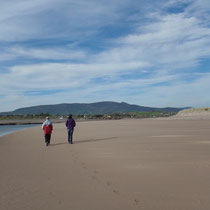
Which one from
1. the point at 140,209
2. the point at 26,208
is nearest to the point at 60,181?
the point at 26,208

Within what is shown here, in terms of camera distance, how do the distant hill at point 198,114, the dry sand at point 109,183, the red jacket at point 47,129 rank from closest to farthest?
the dry sand at point 109,183, the red jacket at point 47,129, the distant hill at point 198,114

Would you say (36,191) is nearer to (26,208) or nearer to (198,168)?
(26,208)

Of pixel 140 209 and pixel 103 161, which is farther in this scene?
pixel 103 161

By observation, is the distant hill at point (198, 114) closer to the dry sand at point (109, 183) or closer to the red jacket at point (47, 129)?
the red jacket at point (47, 129)

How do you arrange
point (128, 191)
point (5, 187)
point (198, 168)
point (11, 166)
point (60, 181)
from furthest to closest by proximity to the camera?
point (11, 166)
point (198, 168)
point (60, 181)
point (5, 187)
point (128, 191)

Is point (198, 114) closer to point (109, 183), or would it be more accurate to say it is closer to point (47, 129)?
point (47, 129)

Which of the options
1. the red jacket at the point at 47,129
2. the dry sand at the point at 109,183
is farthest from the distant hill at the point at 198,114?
the dry sand at the point at 109,183

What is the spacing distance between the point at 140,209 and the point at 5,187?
3564 mm

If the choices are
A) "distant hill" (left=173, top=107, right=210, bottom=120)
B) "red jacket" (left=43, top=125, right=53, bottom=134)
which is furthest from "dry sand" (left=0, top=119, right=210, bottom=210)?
"distant hill" (left=173, top=107, right=210, bottom=120)

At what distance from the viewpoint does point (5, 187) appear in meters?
6.02

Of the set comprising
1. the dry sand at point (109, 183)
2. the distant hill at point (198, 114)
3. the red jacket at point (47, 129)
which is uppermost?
the distant hill at point (198, 114)

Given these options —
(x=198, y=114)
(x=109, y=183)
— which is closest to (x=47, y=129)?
(x=109, y=183)

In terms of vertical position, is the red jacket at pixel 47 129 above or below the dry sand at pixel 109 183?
above

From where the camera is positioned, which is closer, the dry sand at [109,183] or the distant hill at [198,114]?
the dry sand at [109,183]
